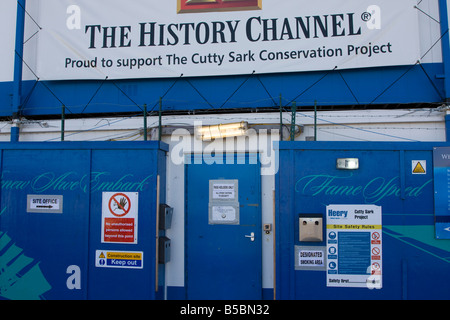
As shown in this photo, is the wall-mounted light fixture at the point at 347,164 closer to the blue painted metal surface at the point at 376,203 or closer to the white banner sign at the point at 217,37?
the blue painted metal surface at the point at 376,203

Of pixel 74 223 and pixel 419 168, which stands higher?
pixel 419 168

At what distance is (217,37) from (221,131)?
1.96m

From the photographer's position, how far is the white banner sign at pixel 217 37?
5.67m

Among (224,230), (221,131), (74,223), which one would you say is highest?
(221,131)

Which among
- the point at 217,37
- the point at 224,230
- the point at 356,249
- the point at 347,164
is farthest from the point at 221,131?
the point at 356,249

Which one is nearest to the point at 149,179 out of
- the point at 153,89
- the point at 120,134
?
the point at 120,134

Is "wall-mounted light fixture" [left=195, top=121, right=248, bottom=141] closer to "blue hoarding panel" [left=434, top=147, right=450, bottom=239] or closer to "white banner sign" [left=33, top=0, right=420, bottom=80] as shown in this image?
"white banner sign" [left=33, top=0, right=420, bottom=80]

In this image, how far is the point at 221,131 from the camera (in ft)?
17.7

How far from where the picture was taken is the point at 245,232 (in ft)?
17.3

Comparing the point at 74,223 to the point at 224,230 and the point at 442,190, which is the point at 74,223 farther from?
the point at 442,190

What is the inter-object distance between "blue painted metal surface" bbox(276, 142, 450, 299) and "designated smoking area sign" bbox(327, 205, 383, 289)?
9cm

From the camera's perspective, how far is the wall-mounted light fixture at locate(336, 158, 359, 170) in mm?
4492

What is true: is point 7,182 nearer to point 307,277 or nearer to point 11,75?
point 11,75
